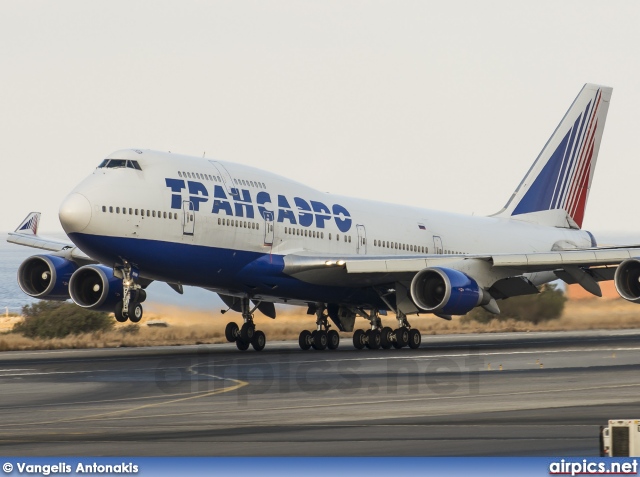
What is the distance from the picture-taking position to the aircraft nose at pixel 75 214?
3297 centimetres

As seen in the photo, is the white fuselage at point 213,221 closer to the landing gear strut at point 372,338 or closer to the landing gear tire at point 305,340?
the landing gear tire at point 305,340

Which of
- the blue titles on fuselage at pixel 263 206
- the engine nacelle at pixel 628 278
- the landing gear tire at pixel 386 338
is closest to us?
the blue titles on fuselage at pixel 263 206

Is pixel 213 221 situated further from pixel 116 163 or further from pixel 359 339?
pixel 359 339

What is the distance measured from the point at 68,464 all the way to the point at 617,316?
139 ft

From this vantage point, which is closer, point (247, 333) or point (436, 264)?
point (436, 264)

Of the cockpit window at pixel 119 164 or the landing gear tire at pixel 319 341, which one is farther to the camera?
the landing gear tire at pixel 319 341

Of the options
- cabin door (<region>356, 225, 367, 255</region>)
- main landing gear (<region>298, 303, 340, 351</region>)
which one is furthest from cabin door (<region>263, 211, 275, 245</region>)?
cabin door (<region>356, 225, 367, 255</region>)

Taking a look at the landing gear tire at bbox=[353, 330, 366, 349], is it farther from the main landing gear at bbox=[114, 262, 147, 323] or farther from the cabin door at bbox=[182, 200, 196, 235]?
the main landing gear at bbox=[114, 262, 147, 323]

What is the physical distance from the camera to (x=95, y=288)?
38.5 meters

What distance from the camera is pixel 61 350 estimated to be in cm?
4250

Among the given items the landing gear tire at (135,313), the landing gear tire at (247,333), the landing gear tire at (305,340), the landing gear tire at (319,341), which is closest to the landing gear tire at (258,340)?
the landing gear tire at (247,333)
